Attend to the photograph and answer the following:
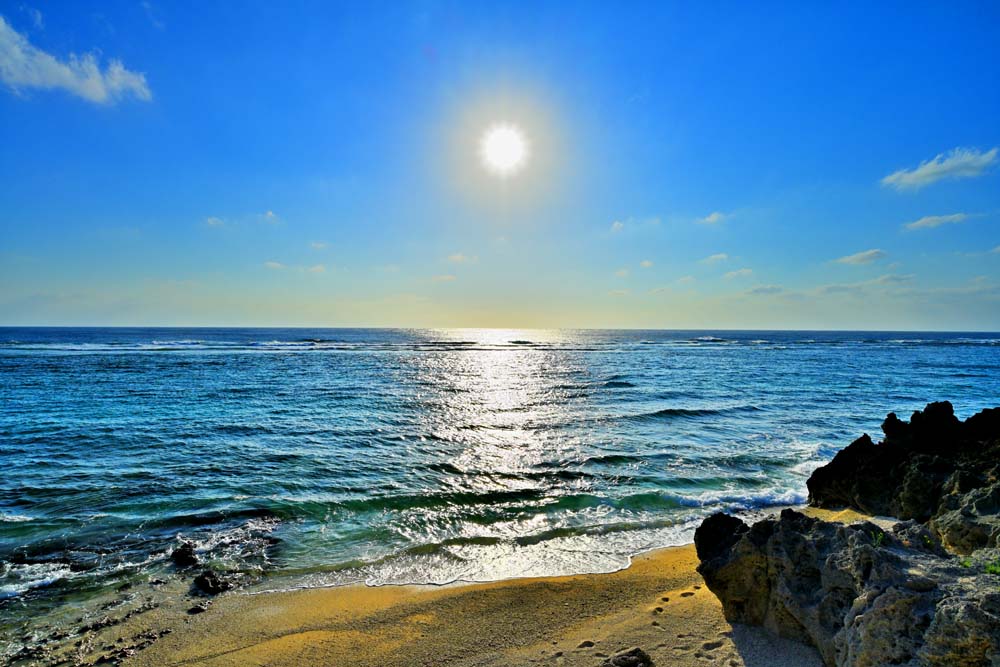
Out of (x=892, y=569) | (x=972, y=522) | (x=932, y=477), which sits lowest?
(x=932, y=477)

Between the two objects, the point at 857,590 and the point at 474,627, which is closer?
the point at 857,590

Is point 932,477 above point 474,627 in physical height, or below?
above

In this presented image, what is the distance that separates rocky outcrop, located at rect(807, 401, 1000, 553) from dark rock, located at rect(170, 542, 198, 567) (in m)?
12.5

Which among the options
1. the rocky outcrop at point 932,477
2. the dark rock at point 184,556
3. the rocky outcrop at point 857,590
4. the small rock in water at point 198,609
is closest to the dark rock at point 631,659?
the rocky outcrop at point 857,590

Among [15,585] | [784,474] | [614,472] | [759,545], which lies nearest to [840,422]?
[784,474]

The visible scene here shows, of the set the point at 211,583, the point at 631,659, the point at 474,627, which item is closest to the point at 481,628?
the point at 474,627

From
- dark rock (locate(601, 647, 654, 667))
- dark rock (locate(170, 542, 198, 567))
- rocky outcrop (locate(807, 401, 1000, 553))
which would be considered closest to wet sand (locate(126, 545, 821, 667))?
dark rock (locate(601, 647, 654, 667))

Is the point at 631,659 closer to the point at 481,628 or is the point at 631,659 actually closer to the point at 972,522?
the point at 481,628

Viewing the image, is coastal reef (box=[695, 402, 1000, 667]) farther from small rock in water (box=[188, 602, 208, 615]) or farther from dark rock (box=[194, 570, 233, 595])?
dark rock (box=[194, 570, 233, 595])

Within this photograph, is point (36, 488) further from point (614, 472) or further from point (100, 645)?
point (614, 472)

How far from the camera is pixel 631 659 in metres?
5.48

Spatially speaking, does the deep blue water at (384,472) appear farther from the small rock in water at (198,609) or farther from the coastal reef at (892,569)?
the coastal reef at (892,569)

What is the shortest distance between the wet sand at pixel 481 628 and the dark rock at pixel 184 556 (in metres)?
1.88

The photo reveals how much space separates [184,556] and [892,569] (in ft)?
37.6
